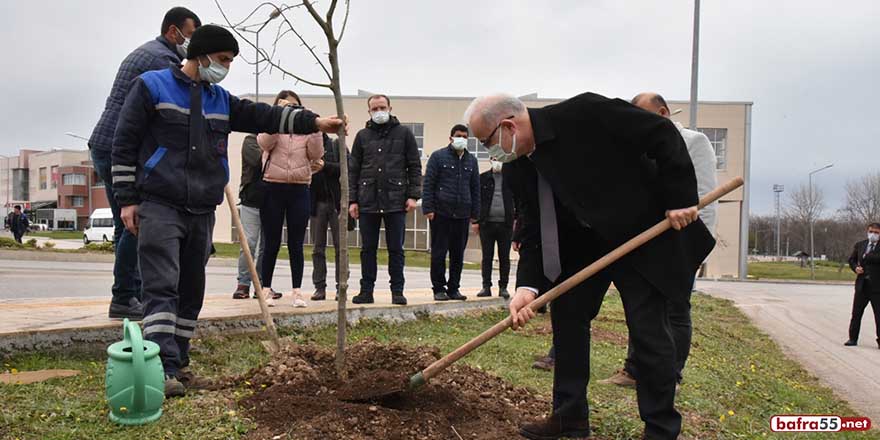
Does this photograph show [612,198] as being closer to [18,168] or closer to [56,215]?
[56,215]

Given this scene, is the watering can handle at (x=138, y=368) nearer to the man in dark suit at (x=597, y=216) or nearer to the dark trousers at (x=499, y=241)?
the man in dark suit at (x=597, y=216)

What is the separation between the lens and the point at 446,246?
7.60 meters

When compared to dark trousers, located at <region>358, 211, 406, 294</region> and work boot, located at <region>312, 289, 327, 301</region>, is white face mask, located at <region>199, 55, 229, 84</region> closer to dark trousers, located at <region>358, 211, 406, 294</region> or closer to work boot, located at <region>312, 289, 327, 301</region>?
dark trousers, located at <region>358, 211, 406, 294</region>

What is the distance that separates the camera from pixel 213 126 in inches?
156

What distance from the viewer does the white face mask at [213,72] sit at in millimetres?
3867

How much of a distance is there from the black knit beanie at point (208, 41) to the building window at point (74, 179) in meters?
Result: 89.7

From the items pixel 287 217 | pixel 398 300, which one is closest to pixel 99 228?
pixel 398 300

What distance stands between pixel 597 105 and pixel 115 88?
3.44 m

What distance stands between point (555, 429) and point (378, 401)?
3.28 feet

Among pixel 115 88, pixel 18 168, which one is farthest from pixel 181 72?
pixel 18 168

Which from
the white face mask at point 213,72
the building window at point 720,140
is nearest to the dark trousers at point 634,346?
the white face mask at point 213,72

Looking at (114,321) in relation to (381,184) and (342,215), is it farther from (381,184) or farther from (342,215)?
(381,184)

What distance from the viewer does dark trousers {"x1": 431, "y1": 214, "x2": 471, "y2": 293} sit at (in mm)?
7578

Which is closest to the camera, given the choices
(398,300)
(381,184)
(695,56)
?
(381,184)
